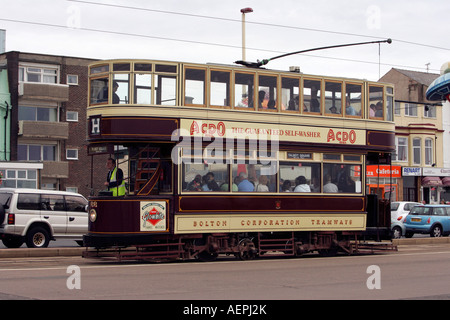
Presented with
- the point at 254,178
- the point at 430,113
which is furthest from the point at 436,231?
the point at 430,113

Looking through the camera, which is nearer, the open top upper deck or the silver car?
the open top upper deck

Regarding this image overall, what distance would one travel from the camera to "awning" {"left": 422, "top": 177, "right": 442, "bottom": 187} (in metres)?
59.5

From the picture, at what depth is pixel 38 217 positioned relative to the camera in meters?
23.3

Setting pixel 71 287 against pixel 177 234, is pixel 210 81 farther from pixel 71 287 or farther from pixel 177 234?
pixel 71 287

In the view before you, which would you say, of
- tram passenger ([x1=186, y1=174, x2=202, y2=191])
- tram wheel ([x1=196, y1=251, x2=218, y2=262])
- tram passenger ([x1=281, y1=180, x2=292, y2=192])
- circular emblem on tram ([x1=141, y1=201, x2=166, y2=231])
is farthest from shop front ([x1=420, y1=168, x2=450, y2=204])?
circular emblem on tram ([x1=141, y1=201, x2=166, y2=231])

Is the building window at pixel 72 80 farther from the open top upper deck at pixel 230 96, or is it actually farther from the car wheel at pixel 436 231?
the open top upper deck at pixel 230 96

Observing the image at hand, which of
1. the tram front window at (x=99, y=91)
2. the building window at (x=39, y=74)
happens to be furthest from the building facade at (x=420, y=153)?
the tram front window at (x=99, y=91)

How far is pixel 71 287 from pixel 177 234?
5686 millimetres

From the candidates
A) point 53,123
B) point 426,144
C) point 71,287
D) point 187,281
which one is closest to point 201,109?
point 187,281

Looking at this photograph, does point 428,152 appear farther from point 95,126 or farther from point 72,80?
point 95,126

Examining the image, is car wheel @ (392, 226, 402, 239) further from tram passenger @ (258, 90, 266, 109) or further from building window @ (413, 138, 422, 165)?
building window @ (413, 138, 422, 165)

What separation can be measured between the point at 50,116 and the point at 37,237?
97.7ft

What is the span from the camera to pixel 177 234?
705 inches

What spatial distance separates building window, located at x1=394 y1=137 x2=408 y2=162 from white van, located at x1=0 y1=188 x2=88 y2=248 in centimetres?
3799
